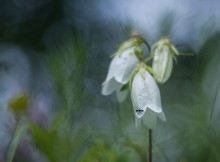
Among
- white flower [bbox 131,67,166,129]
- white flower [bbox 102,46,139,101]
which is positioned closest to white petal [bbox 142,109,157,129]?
white flower [bbox 131,67,166,129]

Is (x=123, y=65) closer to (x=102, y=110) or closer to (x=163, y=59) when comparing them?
(x=163, y=59)

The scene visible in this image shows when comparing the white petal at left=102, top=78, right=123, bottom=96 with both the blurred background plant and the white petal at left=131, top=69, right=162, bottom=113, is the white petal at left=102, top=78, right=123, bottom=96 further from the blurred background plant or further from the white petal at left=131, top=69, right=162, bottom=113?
the white petal at left=131, top=69, right=162, bottom=113

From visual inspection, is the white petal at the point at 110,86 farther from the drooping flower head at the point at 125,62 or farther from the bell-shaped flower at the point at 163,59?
the bell-shaped flower at the point at 163,59

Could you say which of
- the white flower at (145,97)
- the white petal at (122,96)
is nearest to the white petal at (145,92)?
the white flower at (145,97)

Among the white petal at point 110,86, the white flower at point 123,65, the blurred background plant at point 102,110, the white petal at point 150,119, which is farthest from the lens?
the white petal at point 110,86

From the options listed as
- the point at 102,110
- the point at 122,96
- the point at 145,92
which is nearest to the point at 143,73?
the point at 145,92

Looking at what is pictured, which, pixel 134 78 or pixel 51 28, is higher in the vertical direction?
pixel 134 78

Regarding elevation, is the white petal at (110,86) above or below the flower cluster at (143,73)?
below

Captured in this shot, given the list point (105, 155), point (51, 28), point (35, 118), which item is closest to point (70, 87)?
point (35, 118)

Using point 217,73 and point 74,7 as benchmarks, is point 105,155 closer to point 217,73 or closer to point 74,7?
Result: point 217,73
